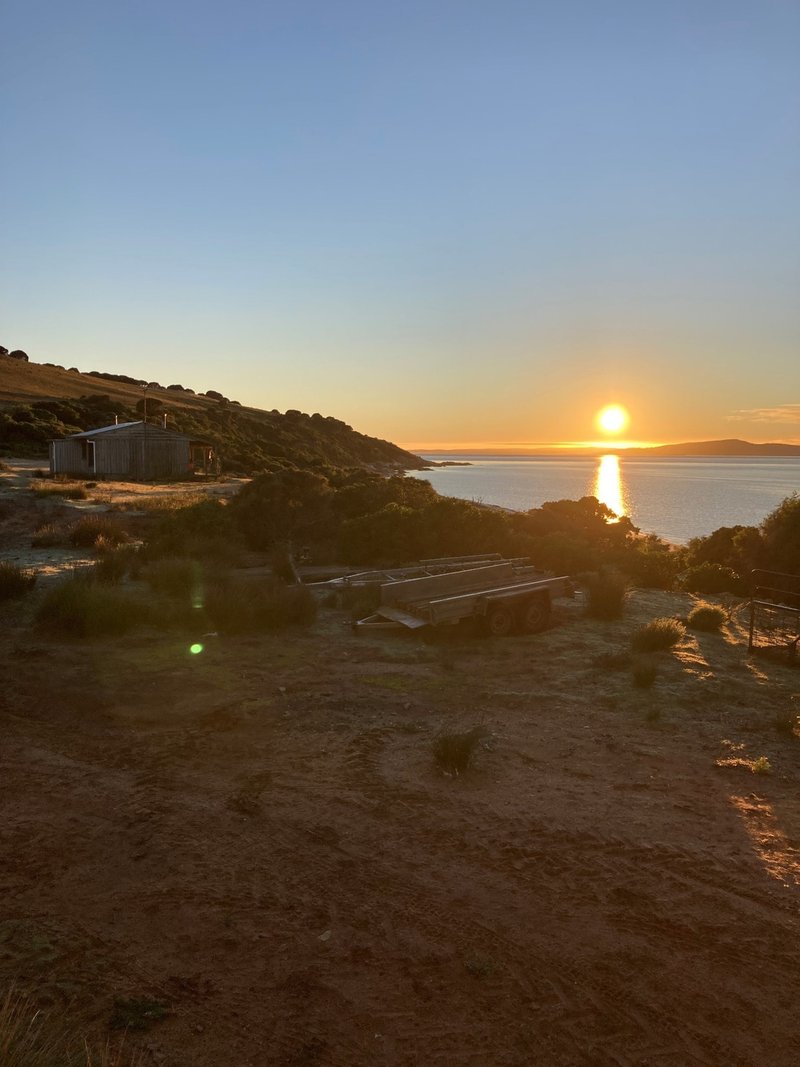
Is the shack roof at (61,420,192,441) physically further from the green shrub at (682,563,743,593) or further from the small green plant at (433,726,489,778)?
the small green plant at (433,726,489,778)

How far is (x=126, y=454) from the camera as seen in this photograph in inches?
1692

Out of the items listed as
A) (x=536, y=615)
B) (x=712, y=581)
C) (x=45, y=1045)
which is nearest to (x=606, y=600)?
(x=536, y=615)

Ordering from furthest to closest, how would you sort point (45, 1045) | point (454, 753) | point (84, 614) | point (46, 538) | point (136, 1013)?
point (46, 538), point (84, 614), point (454, 753), point (136, 1013), point (45, 1045)

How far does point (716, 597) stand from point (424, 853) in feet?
48.1

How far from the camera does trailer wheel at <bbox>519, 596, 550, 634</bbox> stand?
12.2 metres

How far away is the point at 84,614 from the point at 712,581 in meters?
15.3

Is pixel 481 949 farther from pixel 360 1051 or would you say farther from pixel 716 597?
pixel 716 597

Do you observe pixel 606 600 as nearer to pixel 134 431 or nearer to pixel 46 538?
pixel 46 538

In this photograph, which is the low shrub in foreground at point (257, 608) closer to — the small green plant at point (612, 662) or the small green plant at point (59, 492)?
the small green plant at point (612, 662)

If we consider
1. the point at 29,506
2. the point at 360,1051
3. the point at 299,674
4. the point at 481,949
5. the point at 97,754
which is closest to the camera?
the point at 360,1051

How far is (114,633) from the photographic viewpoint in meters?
10.9

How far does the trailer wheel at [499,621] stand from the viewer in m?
11.8

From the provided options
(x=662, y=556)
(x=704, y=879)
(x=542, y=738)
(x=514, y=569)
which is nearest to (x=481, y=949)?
(x=704, y=879)

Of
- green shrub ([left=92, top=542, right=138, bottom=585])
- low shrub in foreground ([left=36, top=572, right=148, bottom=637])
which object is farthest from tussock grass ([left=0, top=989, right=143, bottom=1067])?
green shrub ([left=92, top=542, right=138, bottom=585])
